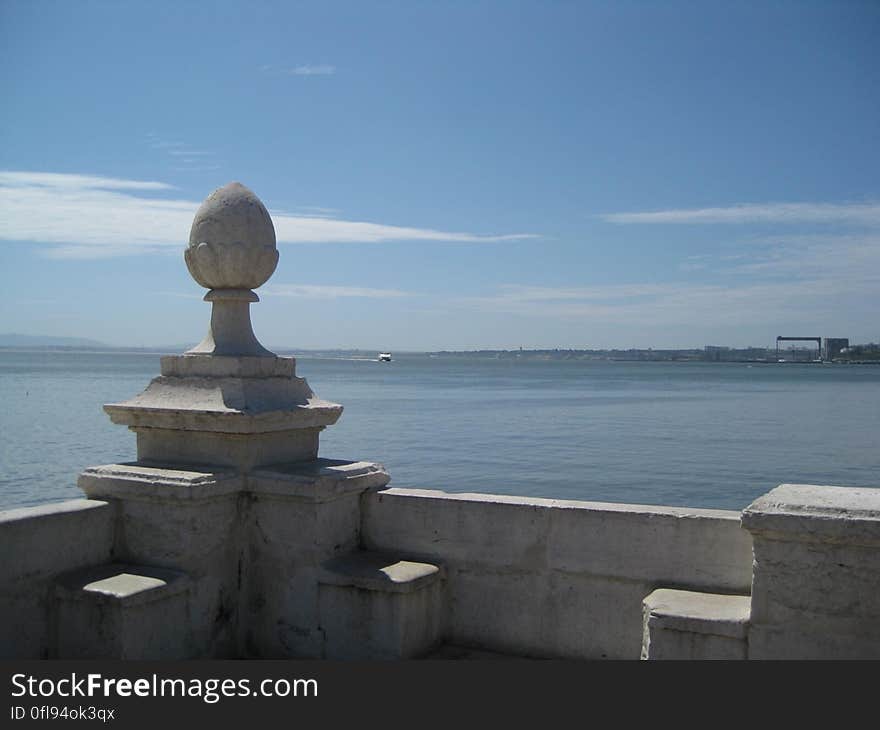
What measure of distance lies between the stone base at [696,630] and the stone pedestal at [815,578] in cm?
8

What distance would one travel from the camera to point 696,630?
12.2 feet

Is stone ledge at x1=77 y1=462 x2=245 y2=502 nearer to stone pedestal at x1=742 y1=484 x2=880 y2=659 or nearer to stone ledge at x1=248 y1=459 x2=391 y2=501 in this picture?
stone ledge at x1=248 y1=459 x2=391 y2=501

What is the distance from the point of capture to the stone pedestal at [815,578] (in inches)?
136

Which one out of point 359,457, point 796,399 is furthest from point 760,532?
point 796,399

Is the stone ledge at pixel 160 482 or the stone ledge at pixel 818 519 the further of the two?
the stone ledge at pixel 160 482

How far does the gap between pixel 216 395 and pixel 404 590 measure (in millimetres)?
1490

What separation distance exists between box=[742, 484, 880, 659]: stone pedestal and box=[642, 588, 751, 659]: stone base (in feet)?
0.25

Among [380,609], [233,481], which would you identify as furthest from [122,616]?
[380,609]

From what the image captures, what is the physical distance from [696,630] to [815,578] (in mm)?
535

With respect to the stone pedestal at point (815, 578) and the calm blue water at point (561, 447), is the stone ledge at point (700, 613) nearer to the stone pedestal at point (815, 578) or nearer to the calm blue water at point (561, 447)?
the stone pedestal at point (815, 578)

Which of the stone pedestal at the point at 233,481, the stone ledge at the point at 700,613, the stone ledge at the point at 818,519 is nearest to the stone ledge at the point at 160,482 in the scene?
the stone pedestal at the point at 233,481

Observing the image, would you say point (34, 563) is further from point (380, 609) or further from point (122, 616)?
point (380, 609)

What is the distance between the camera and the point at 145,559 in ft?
15.4

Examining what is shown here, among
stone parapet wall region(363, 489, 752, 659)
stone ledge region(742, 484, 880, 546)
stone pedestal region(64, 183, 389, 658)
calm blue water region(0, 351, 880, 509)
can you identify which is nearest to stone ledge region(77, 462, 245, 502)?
stone pedestal region(64, 183, 389, 658)
